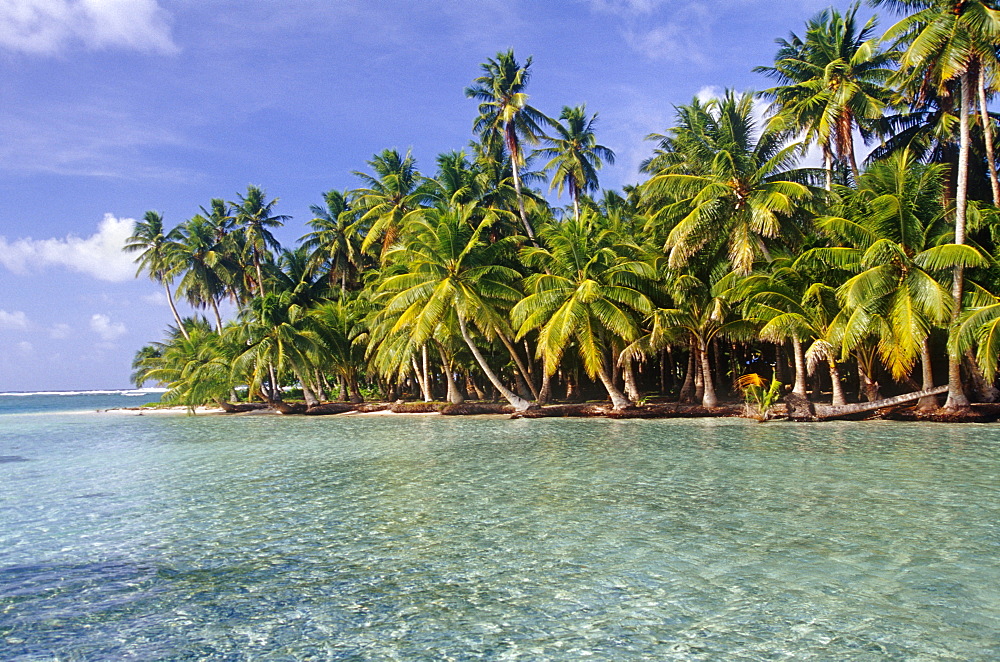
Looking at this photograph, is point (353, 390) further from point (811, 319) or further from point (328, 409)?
point (811, 319)

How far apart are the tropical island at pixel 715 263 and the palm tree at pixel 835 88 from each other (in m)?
0.09

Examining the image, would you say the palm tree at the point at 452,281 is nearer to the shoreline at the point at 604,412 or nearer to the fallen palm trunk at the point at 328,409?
the shoreline at the point at 604,412

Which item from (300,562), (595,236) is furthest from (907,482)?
(595,236)

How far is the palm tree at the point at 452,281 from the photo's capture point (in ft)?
79.9

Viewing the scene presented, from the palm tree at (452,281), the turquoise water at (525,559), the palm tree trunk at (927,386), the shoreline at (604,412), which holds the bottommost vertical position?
the turquoise water at (525,559)

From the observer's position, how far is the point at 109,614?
5883 millimetres

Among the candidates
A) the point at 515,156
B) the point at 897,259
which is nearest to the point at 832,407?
the point at 897,259

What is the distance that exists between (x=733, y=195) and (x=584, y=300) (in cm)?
615

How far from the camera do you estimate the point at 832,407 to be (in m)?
20.5

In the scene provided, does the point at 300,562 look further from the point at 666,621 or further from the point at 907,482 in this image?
the point at 907,482

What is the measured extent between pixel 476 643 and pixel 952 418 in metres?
18.2

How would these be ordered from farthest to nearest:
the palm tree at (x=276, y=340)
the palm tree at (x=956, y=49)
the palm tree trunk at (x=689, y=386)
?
the palm tree at (x=276, y=340) < the palm tree trunk at (x=689, y=386) < the palm tree at (x=956, y=49)

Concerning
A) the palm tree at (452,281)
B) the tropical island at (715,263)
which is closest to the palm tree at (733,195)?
the tropical island at (715,263)

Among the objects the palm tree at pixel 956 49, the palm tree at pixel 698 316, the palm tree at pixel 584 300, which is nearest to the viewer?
the palm tree at pixel 956 49
